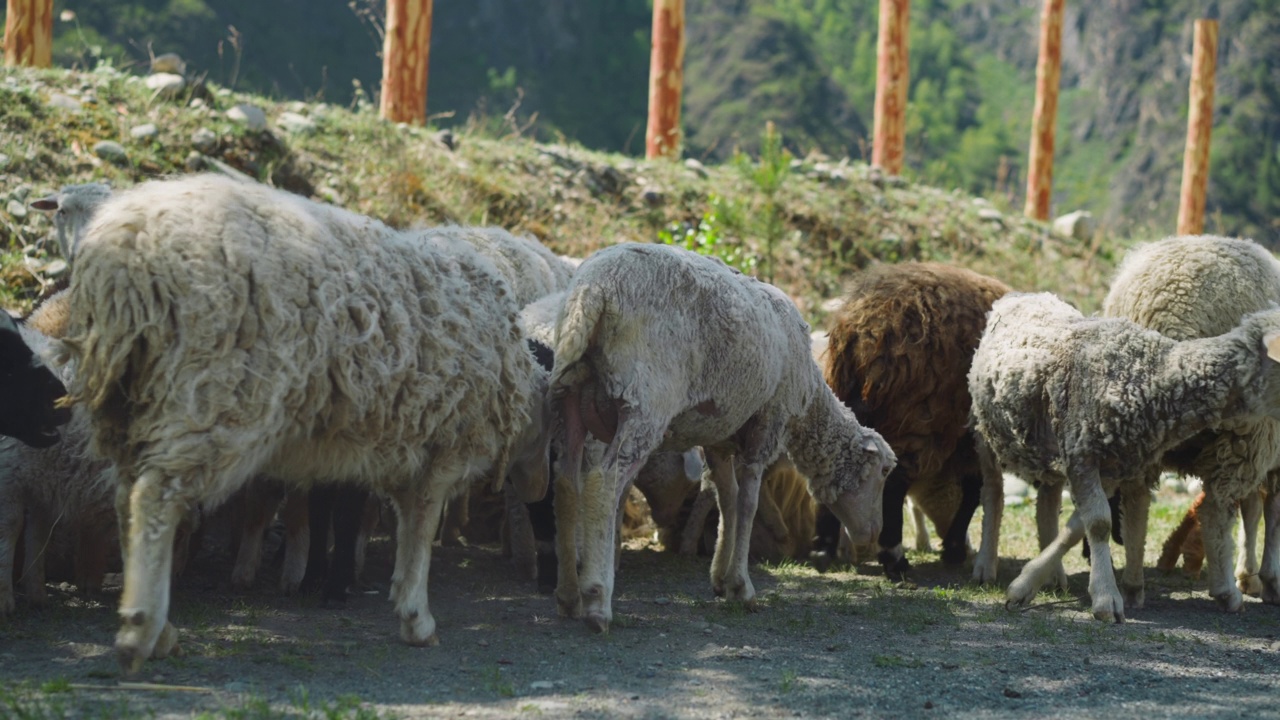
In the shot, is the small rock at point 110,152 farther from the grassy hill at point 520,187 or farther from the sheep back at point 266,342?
the sheep back at point 266,342

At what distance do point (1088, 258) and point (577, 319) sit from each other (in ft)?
39.0

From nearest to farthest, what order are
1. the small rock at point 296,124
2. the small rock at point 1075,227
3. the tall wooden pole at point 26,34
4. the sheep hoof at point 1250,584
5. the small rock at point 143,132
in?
the sheep hoof at point 1250,584, the small rock at point 143,132, the tall wooden pole at point 26,34, the small rock at point 296,124, the small rock at point 1075,227

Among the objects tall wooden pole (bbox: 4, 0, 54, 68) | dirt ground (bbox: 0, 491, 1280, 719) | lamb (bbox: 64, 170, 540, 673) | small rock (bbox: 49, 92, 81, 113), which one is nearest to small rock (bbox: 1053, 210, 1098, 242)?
dirt ground (bbox: 0, 491, 1280, 719)

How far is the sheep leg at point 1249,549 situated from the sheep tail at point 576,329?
13.1ft

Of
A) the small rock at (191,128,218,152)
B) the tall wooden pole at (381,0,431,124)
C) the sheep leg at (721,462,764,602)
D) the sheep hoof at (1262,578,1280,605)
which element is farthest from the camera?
the tall wooden pole at (381,0,431,124)

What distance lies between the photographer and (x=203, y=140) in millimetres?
11172

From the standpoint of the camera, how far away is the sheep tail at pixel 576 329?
5402 millimetres

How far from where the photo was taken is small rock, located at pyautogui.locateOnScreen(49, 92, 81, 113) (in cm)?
1088

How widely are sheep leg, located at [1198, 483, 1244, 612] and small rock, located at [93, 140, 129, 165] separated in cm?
828


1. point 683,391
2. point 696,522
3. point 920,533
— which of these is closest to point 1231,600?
point 920,533

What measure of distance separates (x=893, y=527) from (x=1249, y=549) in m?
1.96

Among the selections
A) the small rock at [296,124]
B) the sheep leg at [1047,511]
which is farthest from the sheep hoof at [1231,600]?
the small rock at [296,124]

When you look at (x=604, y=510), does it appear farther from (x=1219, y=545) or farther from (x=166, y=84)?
(x=166, y=84)

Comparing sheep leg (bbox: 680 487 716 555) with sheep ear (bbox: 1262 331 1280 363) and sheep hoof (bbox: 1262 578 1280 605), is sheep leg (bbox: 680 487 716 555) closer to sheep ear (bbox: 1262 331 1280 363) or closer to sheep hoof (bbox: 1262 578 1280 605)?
sheep hoof (bbox: 1262 578 1280 605)
